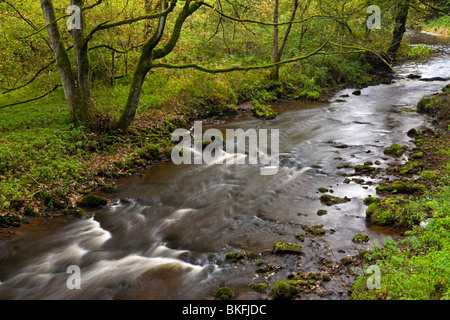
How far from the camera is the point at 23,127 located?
1125 cm

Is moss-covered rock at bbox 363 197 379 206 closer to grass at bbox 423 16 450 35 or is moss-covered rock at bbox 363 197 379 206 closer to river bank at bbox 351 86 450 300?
river bank at bbox 351 86 450 300

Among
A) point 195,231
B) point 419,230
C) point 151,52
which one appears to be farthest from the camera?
point 151,52

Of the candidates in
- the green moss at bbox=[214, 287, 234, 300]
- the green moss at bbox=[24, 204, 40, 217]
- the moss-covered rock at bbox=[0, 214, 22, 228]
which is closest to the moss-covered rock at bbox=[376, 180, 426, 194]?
the green moss at bbox=[214, 287, 234, 300]

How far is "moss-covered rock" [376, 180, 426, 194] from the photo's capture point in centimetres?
845

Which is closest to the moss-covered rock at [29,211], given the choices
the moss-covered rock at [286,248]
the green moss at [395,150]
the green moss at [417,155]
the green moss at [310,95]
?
the moss-covered rock at [286,248]

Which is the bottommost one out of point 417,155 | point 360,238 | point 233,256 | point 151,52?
point 233,256

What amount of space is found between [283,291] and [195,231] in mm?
3038

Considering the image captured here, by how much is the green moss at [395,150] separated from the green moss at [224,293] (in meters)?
8.54

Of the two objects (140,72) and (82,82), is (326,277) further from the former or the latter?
(82,82)

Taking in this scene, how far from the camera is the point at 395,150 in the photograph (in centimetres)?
1152

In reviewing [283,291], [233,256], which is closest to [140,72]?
[233,256]

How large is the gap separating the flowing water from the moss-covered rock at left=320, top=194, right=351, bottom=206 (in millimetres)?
160

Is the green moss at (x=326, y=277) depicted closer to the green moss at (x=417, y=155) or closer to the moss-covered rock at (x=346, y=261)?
the moss-covered rock at (x=346, y=261)
